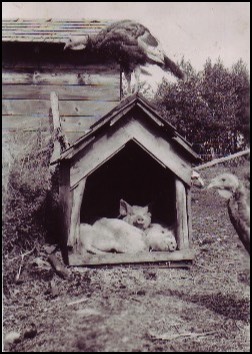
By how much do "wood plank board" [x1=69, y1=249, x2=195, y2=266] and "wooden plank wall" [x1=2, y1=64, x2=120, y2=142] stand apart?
8.23ft

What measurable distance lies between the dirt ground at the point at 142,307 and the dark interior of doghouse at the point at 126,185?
1.28 metres

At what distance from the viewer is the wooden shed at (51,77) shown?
6188mm

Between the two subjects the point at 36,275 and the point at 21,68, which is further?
the point at 21,68

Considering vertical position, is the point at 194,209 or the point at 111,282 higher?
the point at 194,209

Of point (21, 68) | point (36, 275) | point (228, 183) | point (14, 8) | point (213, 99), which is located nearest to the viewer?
point (228, 183)

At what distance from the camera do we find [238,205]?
311 centimetres

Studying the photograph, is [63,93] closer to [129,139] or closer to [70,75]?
[70,75]

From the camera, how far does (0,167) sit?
13.1ft

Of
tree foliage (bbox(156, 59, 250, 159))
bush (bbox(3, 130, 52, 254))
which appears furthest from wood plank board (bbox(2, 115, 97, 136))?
tree foliage (bbox(156, 59, 250, 159))

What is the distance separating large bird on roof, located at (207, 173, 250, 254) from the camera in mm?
3061

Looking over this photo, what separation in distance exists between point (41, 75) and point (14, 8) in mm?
2570

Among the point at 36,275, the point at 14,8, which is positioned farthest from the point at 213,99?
the point at 36,275

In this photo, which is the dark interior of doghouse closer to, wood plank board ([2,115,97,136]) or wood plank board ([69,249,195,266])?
wood plank board ([2,115,97,136])

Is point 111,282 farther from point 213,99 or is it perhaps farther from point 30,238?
point 213,99
